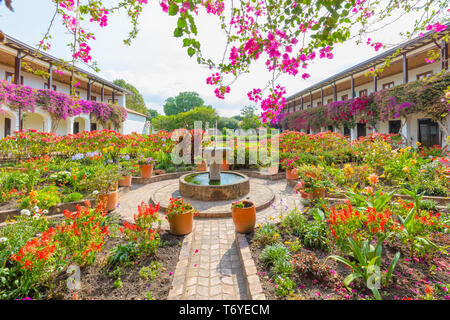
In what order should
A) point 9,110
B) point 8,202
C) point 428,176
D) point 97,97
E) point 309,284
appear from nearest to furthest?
point 309,284 < point 8,202 < point 428,176 < point 9,110 < point 97,97

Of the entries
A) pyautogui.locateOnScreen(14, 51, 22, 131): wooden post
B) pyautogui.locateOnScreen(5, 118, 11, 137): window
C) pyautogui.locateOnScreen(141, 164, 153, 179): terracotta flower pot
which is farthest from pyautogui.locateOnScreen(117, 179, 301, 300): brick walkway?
pyautogui.locateOnScreen(5, 118, 11, 137): window

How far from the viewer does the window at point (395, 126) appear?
13263 mm

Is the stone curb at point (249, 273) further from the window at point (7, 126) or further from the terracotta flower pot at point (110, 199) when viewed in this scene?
the window at point (7, 126)

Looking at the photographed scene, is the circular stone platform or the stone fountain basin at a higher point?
the stone fountain basin

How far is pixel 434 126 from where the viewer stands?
11516 mm

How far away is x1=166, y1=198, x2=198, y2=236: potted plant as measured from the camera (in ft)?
11.0

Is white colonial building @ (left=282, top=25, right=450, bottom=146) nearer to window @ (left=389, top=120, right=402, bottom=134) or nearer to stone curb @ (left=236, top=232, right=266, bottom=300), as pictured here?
window @ (left=389, top=120, right=402, bottom=134)

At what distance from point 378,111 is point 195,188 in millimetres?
14477

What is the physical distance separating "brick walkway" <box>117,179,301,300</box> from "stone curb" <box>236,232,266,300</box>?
0.17 m

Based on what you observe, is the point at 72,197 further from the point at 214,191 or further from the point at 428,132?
the point at 428,132

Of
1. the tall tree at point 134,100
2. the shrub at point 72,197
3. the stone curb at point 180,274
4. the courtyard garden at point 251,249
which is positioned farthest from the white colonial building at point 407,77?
the tall tree at point 134,100

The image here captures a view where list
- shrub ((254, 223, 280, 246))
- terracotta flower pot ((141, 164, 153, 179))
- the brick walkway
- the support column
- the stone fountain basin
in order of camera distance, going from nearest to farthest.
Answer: the brick walkway
shrub ((254, 223, 280, 246))
the stone fountain basin
terracotta flower pot ((141, 164, 153, 179))
the support column
